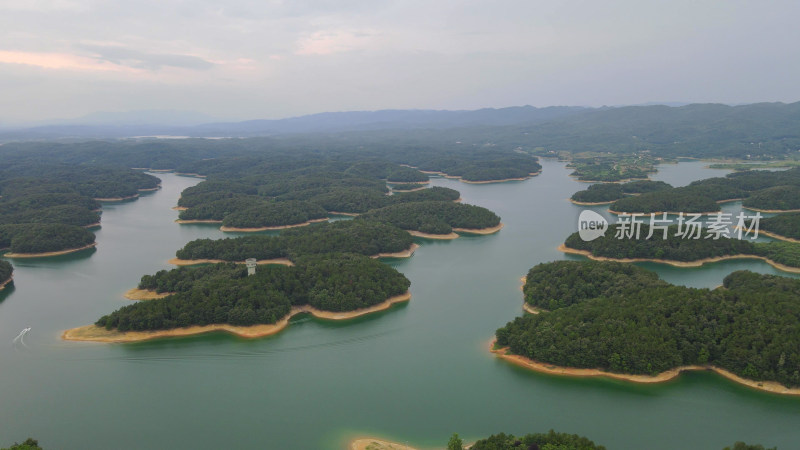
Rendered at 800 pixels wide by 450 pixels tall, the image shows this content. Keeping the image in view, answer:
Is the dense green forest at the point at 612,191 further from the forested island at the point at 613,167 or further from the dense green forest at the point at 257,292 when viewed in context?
the dense green forest at the point at 257,292

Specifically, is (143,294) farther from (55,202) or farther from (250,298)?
(55,202)

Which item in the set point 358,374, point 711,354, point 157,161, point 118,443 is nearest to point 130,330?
point 118,443

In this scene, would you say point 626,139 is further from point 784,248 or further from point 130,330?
point 130,330

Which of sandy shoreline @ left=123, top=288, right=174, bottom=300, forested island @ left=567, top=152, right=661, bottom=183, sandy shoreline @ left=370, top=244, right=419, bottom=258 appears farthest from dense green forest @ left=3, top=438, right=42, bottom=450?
forested island @ left=567, top=152, right=661, bottom=183

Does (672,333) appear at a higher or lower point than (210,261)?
higher

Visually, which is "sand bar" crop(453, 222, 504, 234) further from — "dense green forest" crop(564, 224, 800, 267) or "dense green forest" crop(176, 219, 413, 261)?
"dense green forest" crop(564, 224, 800, 267)

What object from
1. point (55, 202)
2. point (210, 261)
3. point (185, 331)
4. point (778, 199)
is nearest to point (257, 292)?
point (185, 331)
